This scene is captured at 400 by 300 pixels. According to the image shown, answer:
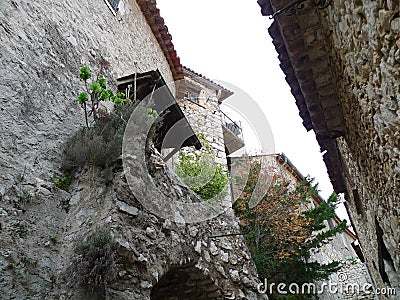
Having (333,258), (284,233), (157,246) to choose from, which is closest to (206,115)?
(284,233)

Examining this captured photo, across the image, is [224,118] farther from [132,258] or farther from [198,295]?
[132,258]

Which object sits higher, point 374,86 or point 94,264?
point 374,86

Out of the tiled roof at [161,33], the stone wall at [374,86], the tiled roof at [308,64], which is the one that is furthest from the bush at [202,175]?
the stone wall at [374,86]

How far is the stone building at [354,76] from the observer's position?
188 centimetres

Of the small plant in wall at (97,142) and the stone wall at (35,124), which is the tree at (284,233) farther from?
the stone wall at (35,124)

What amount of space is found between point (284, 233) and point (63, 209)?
5817 millimetres

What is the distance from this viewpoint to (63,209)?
→ 3219 millimetres

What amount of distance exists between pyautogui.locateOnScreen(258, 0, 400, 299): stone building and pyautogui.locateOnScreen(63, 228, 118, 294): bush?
2.16 metres

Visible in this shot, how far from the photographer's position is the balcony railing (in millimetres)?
11461

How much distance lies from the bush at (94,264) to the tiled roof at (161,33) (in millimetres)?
7063

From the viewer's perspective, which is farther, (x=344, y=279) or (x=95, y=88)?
(x=344, y=279)

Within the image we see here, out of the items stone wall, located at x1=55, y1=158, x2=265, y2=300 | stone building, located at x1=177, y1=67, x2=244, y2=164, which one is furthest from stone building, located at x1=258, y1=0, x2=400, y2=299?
stone building, located at x1=177, y1=67, x2=244, y2=164

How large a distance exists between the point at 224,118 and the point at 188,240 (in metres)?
8.17

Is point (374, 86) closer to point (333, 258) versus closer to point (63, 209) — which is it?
point (63, 209)
